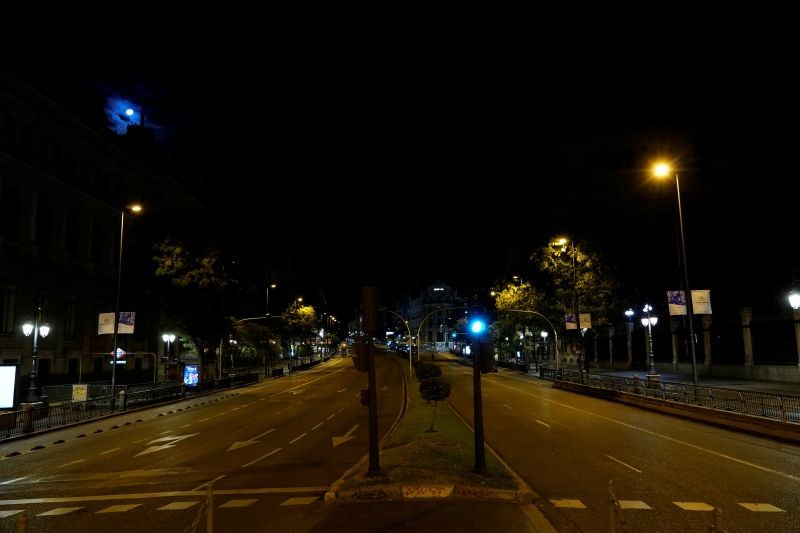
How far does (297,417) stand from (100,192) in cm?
3716

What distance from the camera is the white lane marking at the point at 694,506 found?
10086 millimetres

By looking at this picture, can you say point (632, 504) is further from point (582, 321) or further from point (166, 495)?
point (582, 321)

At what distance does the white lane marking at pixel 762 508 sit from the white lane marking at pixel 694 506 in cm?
66

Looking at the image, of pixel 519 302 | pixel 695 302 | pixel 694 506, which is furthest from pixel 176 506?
pixel 519 302

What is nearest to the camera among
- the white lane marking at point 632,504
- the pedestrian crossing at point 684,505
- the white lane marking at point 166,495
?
the pedestrian crossing at point 684,505

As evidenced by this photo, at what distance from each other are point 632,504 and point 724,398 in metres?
14.8

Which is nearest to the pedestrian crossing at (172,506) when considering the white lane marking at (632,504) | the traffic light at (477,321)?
the traffic light at (477,321)

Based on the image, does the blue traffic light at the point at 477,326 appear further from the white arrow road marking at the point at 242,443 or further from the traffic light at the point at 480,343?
the white arrow road marking at the point at 242,443

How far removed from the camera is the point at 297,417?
2694 centimetres

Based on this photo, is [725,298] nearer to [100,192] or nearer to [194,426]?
[194,426]

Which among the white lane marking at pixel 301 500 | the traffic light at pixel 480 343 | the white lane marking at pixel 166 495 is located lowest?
the white lane marking at pixel 166 495

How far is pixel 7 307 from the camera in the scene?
3966 centimetres

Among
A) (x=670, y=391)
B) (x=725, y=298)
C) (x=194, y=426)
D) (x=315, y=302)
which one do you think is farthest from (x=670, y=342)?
(x=315, y=302)

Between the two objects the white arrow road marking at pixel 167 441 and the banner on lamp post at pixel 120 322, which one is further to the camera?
the banner on lamp post at pixel 120 322
